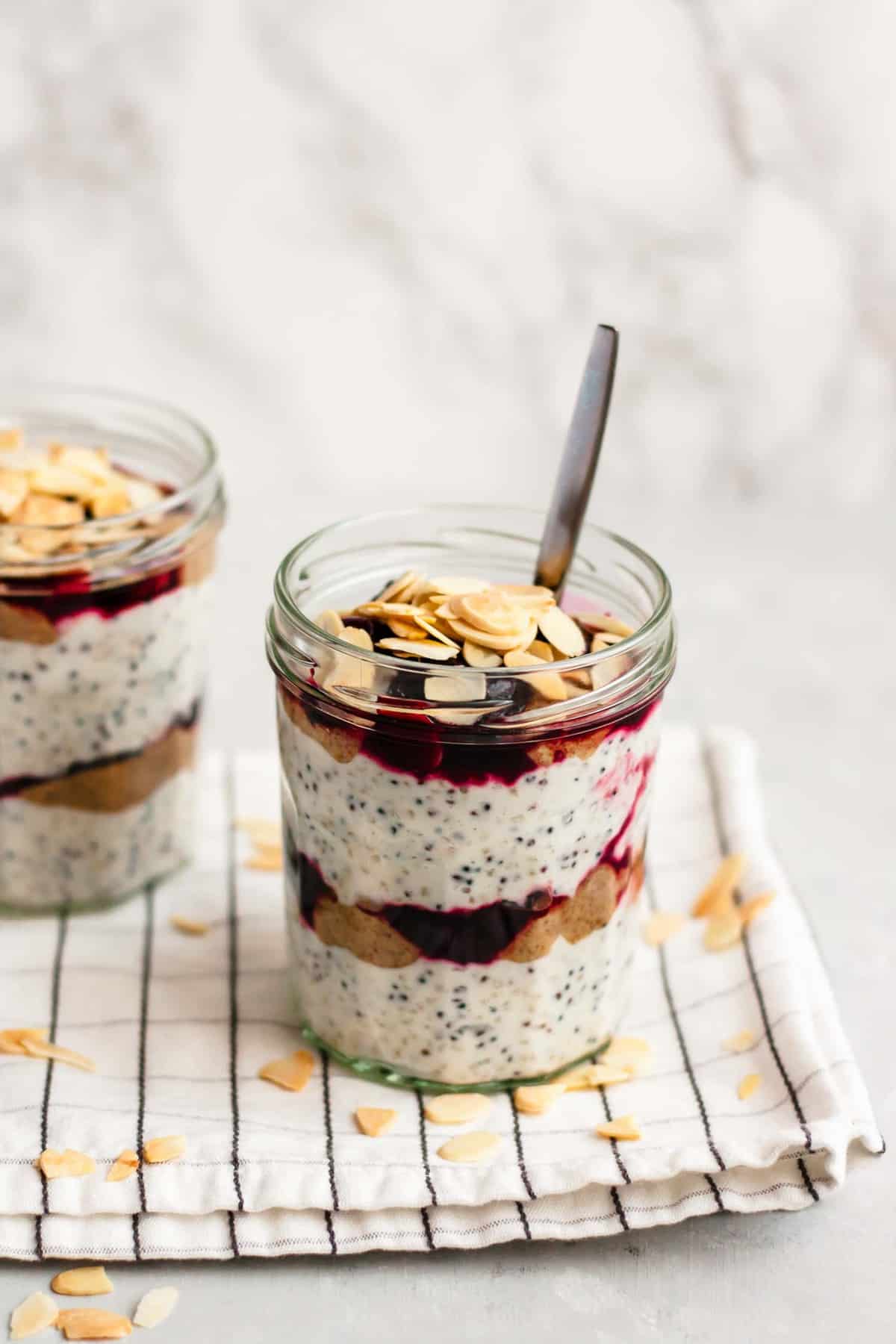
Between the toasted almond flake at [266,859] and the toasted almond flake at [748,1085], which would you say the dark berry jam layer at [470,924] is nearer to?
the toasted almond flake at [748,1085]

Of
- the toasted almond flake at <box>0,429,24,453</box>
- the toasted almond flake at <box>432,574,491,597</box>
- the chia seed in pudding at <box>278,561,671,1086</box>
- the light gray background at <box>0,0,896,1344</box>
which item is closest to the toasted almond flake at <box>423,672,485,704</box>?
the chia seed in pudding at <box>278,561,671,1086</box>

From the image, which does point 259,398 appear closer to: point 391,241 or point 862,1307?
point 391,241

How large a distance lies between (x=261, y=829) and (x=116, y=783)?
0.17 meters

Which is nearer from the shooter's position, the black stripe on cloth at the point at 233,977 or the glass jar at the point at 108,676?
the black stripe on cloth at the point at 233,977

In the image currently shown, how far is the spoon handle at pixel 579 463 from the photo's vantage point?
3.33 ft

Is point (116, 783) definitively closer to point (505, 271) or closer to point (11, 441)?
point (11, 441)

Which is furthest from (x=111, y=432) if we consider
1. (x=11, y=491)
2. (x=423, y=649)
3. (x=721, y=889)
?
(x=721, y=889)

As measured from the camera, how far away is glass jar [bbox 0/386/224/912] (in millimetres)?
1146

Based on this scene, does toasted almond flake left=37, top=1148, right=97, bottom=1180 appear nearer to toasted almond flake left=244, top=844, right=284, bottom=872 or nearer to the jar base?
the jar base

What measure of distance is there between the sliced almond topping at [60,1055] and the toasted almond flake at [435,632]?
379 mm

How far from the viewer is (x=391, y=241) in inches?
77.0

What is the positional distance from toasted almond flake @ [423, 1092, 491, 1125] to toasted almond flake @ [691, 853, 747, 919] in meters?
0.28

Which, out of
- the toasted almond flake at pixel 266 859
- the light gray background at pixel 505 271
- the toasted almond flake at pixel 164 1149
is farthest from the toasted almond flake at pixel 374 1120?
the light gray background at pixel 505 271

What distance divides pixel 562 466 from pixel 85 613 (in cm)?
36
